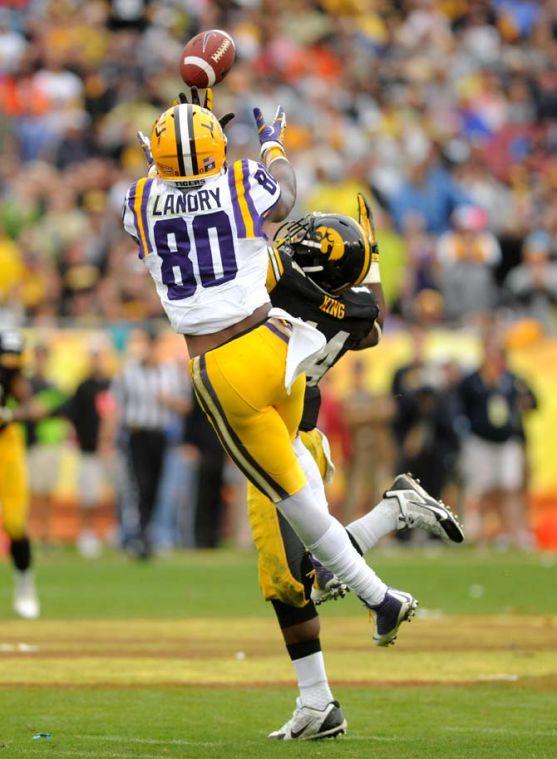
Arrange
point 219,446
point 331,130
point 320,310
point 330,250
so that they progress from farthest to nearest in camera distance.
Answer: point 331,130 < point 219,446 < point 320,310 < point 330,250

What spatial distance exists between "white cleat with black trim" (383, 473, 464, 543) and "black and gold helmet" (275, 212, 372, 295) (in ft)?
3.06

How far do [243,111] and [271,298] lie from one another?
1372cm

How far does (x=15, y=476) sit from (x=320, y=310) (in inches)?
194

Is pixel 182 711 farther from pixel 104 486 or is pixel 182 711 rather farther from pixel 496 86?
pixel 496 86

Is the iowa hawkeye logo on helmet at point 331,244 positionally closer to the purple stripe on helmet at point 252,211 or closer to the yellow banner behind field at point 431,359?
the purple stripe on helmet at point 252,211

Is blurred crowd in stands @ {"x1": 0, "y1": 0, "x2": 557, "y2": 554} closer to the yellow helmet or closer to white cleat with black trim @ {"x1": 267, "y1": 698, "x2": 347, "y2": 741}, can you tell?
white cleat with black trim @ {"x1": 267, "y1": 698, "x2": 347, "y2": 741}

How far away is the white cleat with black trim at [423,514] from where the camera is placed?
7.18 meters

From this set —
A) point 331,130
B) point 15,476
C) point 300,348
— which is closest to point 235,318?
point 300,348

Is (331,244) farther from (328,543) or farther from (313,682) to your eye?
(313,682)

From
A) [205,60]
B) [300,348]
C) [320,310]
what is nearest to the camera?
[300,348]

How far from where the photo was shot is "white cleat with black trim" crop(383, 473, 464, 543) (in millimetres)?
7176

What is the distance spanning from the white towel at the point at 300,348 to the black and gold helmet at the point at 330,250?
1.68 ft

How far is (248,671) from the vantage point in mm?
9117

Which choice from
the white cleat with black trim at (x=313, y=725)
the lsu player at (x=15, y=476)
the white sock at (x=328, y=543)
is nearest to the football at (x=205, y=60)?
the white sock at (x=328, y=543)
